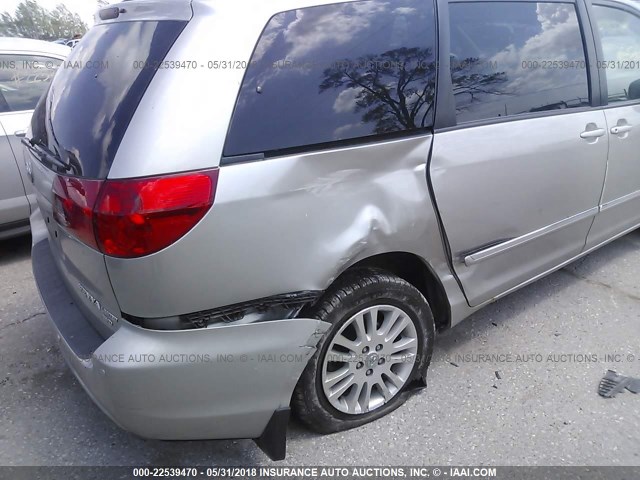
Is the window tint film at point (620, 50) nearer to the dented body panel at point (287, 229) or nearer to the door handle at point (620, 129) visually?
the door handle at point (620, 129)

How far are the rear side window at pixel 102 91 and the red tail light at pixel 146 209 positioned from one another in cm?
10

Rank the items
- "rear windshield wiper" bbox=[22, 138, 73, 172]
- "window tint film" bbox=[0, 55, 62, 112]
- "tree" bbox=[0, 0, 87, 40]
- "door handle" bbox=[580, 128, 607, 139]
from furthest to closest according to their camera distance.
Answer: "tree" bbox=[0, 0, 87, 40] < "window tint film" bbox=[0, 55, 62, 112] < "door handle" bbox=[580, 128, 607, 139] < "rear windshield wiper" bbox=[22, 138, 73, 172]

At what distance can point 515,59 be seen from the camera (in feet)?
8.19

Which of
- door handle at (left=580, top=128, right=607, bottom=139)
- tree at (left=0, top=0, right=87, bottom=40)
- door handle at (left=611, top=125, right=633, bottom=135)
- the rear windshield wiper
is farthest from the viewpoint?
tree at (left=0, top=0, right=87, bottom=40)

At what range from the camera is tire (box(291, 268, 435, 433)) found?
1.99m

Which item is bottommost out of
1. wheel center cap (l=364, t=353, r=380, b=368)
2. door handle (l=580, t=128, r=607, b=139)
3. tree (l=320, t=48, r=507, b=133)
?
wheel center cap (l=364, t=353, r=380, b=368)

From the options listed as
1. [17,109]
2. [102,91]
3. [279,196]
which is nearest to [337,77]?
[279,196]

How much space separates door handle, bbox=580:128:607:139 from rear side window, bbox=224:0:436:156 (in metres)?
1.11

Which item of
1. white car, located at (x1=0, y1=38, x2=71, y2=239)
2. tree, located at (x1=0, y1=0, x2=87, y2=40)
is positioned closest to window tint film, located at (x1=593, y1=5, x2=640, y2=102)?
white car, located at (x1=0, y1=38, x2=71, y2=239)

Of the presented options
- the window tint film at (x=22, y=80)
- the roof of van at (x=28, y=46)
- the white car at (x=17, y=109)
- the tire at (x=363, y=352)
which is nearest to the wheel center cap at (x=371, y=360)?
the tire at (x=363, y=352)

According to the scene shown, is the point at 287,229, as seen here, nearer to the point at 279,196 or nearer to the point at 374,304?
the point at 279,196

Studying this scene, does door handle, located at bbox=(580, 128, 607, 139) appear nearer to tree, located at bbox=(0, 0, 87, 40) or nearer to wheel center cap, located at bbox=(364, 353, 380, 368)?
wheel center cap, located at bbox=(364, 353, 380, 368)

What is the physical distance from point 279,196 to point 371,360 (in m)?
0.88

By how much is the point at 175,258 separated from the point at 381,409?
4.01 ft
